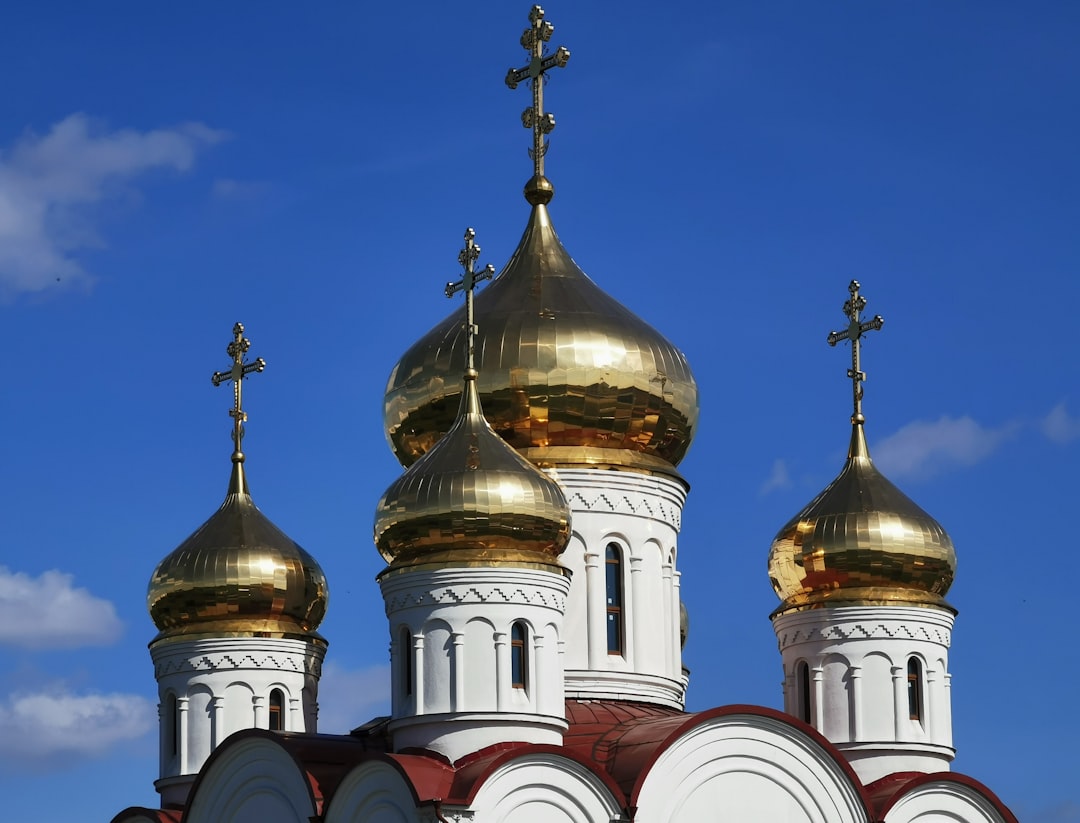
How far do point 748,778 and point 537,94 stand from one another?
25.3ft

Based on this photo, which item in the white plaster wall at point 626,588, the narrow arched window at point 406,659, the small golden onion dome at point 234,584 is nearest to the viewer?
the narrow arched window at point 406,659

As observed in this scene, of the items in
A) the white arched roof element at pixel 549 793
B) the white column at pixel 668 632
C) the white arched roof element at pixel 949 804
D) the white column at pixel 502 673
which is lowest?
the white arched roof element at pixel 549 793

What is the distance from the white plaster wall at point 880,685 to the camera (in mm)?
24734

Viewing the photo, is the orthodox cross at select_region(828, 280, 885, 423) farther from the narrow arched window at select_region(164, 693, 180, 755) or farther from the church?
the narrow arched window at select_region(164, 693, 180, 755)

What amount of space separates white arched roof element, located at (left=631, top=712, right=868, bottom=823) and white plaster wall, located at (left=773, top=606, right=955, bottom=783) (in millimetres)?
1978

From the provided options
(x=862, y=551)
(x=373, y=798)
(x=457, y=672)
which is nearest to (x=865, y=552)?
(x=862, y=551)

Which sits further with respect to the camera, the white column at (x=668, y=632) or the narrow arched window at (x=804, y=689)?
the narrow arched window at (x=804, y=689)

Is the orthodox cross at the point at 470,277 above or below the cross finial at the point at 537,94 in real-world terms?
below

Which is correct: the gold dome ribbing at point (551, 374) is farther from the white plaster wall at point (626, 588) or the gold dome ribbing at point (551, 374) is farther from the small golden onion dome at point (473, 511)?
the small golden onion dome at point (473, 511)

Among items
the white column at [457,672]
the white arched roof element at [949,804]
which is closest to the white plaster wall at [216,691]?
the white column at [457,672]

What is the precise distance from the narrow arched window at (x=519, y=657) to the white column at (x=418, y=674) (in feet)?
2.57

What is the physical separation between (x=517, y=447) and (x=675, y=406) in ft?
5.57

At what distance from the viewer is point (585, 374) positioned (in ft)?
81.7

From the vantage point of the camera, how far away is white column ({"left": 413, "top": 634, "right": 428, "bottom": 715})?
22.0m
